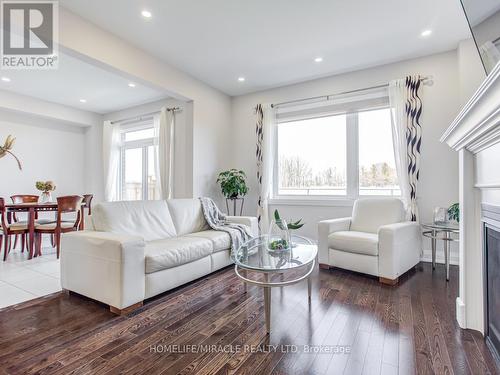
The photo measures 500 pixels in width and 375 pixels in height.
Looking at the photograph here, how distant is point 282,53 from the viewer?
3.51m

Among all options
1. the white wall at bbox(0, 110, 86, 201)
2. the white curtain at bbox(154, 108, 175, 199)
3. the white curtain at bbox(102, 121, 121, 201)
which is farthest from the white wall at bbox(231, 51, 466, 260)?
the white wall at bbox(0, 110, 86, 201)

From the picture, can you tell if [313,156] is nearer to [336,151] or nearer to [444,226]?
[336,151]

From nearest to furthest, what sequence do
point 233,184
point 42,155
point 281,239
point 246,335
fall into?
point 246,335 → point 281,239 → point 233,184 → point 42,155

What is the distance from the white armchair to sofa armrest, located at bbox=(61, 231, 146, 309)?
6.80ft

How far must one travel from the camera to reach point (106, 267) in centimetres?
206

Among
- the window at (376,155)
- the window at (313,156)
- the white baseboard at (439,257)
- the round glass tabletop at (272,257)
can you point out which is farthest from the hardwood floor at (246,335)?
the window at (313,156)

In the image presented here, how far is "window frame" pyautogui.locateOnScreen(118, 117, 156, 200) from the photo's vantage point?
18.2ft

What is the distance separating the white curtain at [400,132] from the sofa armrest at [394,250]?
71cm

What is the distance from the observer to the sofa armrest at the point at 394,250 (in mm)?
2604

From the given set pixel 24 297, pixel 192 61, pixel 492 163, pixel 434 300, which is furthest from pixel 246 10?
pixel 24 297

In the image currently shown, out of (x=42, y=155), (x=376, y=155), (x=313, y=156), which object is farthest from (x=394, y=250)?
(x=42, y=155)

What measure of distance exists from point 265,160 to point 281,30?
2.02 metres

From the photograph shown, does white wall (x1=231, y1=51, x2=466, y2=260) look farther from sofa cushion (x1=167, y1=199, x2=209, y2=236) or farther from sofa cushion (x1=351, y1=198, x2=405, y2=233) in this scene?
sofa cushion (x1=167, y1=199, x2=209, y2=236)

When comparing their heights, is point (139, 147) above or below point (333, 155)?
above
